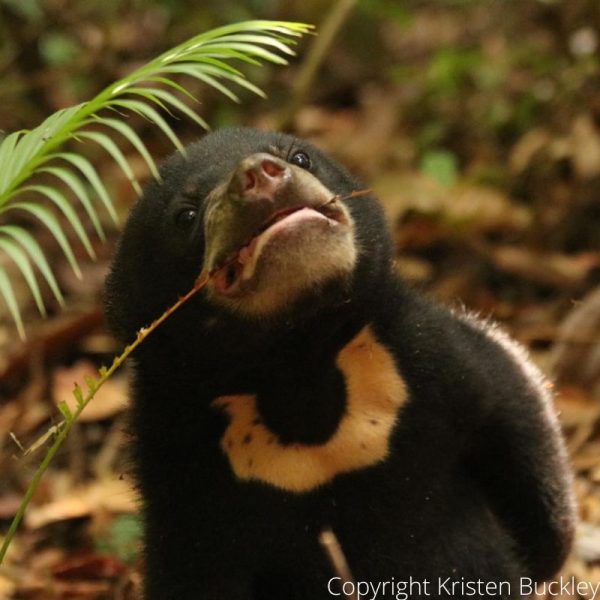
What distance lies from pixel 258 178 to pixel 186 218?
48 centimetres

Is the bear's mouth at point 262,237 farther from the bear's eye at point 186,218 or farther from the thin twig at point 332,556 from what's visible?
the thin twig at point 332,556

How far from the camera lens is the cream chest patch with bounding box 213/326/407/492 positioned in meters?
3.84

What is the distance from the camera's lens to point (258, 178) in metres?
3.32

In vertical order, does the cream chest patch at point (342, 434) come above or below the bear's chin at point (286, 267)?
below

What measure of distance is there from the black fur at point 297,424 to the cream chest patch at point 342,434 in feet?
0.09

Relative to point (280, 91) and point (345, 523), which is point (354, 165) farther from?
point (345, 523)

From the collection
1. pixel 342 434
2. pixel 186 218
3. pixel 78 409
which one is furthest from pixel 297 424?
pixel 78 409

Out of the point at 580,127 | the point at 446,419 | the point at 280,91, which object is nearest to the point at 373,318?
the point at 446,419

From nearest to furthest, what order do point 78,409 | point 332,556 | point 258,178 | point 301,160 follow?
point 78,409 → point 258,178 → point 332,556 → point 301,160

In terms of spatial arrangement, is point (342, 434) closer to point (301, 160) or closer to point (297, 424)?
point (297, 424)

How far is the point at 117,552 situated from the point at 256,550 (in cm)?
159

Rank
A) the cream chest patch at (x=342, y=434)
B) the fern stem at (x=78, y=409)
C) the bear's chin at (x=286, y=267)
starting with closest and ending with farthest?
the fern stem at (x=78, y=409) → the bear's chin at (x=286, y=267) → the cream chest patch at (x=342, y=434)

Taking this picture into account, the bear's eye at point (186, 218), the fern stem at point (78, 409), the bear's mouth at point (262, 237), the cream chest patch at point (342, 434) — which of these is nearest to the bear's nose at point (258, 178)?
the bear's mouth at point (262, 237)

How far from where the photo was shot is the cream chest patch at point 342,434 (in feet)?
12.6
